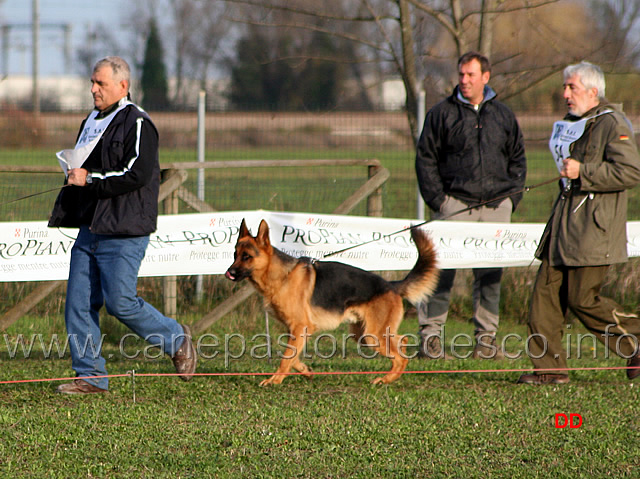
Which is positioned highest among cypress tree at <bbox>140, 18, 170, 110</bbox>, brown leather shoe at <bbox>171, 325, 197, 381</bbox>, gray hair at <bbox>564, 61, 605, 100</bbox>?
cypress tree at <bbox>140, 18, 170, 110</bbox>

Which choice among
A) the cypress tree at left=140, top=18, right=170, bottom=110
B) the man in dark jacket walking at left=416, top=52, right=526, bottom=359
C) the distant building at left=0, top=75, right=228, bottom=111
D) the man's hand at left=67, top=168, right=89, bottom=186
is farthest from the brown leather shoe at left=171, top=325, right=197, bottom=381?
the cypress tree at left=140, top=18, right=170, bottom=110

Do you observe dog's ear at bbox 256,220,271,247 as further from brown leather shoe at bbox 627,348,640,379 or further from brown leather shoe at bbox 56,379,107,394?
brown leather shoe at bbox 627,348,640,379

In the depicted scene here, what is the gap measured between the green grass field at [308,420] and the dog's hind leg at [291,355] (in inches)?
3.5

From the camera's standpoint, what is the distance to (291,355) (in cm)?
545

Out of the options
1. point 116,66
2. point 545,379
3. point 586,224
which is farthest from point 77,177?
point 545,379

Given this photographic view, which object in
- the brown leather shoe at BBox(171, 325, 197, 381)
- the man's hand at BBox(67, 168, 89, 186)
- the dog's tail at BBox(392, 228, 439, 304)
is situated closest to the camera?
the man's hand at BBox(67, 168, 89, 186)

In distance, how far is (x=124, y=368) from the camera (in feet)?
19.4

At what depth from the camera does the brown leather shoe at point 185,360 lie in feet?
17.2

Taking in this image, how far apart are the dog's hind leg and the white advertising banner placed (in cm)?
114

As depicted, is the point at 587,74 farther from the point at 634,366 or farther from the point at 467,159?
the point at 634,366

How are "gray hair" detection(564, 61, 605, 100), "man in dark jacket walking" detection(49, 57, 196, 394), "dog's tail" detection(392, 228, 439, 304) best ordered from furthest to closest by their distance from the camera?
1. "dog's tail" detection(392, 228, 439, 304)
2. "gray hair" detection(564, 61, 605, 100)
3. "man in dark jacket walking" detection(49, 57, 196, 394)

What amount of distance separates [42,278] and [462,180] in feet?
11.3

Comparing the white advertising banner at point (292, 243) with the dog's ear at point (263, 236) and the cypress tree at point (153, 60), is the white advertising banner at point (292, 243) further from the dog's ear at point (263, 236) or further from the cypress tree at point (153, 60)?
the cypress tree at point (153, 60)

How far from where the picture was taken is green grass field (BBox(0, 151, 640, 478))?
3764 mm
